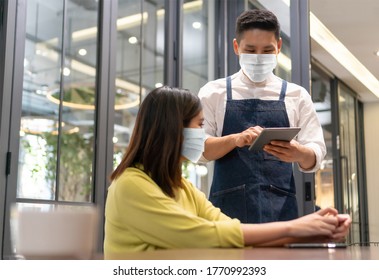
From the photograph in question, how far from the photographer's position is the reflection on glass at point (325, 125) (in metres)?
3.86

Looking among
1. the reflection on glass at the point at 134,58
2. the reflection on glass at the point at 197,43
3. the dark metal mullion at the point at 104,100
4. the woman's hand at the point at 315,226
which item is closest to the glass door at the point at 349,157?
the reflection on glass at the point at 197,43

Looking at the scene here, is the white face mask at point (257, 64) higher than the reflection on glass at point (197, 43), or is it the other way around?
the reflection on glass at point (197, 43)

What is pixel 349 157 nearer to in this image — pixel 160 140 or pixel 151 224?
pixel 160 140

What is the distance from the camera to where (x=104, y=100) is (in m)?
2.96

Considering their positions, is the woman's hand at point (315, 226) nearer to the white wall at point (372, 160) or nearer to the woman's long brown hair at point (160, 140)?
the woman's long brown hair at point (160, 140)

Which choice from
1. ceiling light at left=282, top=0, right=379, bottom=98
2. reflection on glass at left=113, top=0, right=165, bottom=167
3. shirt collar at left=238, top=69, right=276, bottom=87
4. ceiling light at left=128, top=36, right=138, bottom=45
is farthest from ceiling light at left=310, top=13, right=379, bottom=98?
shirt collar at left=238, top=69, right=276, bottom=87

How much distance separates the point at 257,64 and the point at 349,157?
261 centimetres

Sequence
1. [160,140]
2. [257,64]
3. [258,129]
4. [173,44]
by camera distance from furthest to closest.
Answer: [173,44]
[257,64]
[258,129]
[160,140]

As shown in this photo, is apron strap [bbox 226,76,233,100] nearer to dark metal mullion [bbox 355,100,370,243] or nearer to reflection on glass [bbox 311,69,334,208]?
reflection on glass [bbox 311,69,334,208]

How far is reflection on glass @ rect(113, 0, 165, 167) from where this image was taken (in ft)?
10.4

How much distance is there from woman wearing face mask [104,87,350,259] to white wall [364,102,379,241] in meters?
3.27

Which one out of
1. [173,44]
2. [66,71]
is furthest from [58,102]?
[173,44]

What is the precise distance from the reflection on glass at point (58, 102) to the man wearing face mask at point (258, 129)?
3.29ft
